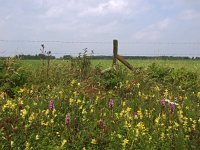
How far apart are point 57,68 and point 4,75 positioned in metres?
2.29

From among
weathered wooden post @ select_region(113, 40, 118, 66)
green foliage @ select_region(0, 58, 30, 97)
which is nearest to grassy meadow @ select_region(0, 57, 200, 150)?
green foliage @ select_region(0, 58, 30, 97)

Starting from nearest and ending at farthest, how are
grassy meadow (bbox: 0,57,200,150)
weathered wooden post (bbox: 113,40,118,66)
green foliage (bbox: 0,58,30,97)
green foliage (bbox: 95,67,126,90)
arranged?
grassy meadow (bbox: 0,57,200,150) → green foliage (bbox: 0,58,30,97) → green foliage (bbox: 95,67,126,90) → weathered wooden post (bbox: 113,40,118,66)

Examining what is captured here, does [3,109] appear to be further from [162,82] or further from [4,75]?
[162,82]

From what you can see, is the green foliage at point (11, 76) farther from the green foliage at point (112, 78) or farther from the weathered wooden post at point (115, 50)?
the weathered wooden post at point (115, 50)

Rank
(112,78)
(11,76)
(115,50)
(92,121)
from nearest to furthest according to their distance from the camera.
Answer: (92,121) → (11,76) → (112,78) → (115,50)

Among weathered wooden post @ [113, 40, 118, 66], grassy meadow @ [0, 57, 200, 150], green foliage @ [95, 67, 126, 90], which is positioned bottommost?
grassy meadow @ [0, 57, 200, 150]

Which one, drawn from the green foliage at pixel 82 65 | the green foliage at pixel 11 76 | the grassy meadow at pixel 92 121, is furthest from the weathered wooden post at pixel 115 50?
the green foliage at pixel 11 76

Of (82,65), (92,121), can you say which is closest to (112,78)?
(82,65)

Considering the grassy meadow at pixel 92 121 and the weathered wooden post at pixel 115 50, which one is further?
the weathered wooden post at pixel 115 50

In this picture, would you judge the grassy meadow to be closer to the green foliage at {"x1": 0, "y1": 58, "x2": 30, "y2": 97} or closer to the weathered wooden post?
the green foliage at {"x1": 0, "y1": 58, "x2": 30, "y2": 97}

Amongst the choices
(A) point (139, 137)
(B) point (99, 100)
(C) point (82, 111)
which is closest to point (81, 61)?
(B) point (99, 100)

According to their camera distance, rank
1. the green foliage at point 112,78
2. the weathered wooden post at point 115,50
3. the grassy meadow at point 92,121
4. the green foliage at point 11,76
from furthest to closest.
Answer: the weathered wooden post at point 115,50
the green foliage at point 112,78
the green foliage at point 11,76
the grassy meadow at point 92,121

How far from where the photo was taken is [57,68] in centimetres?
1296

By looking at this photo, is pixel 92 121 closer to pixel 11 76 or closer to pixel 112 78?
pixel 11 76
